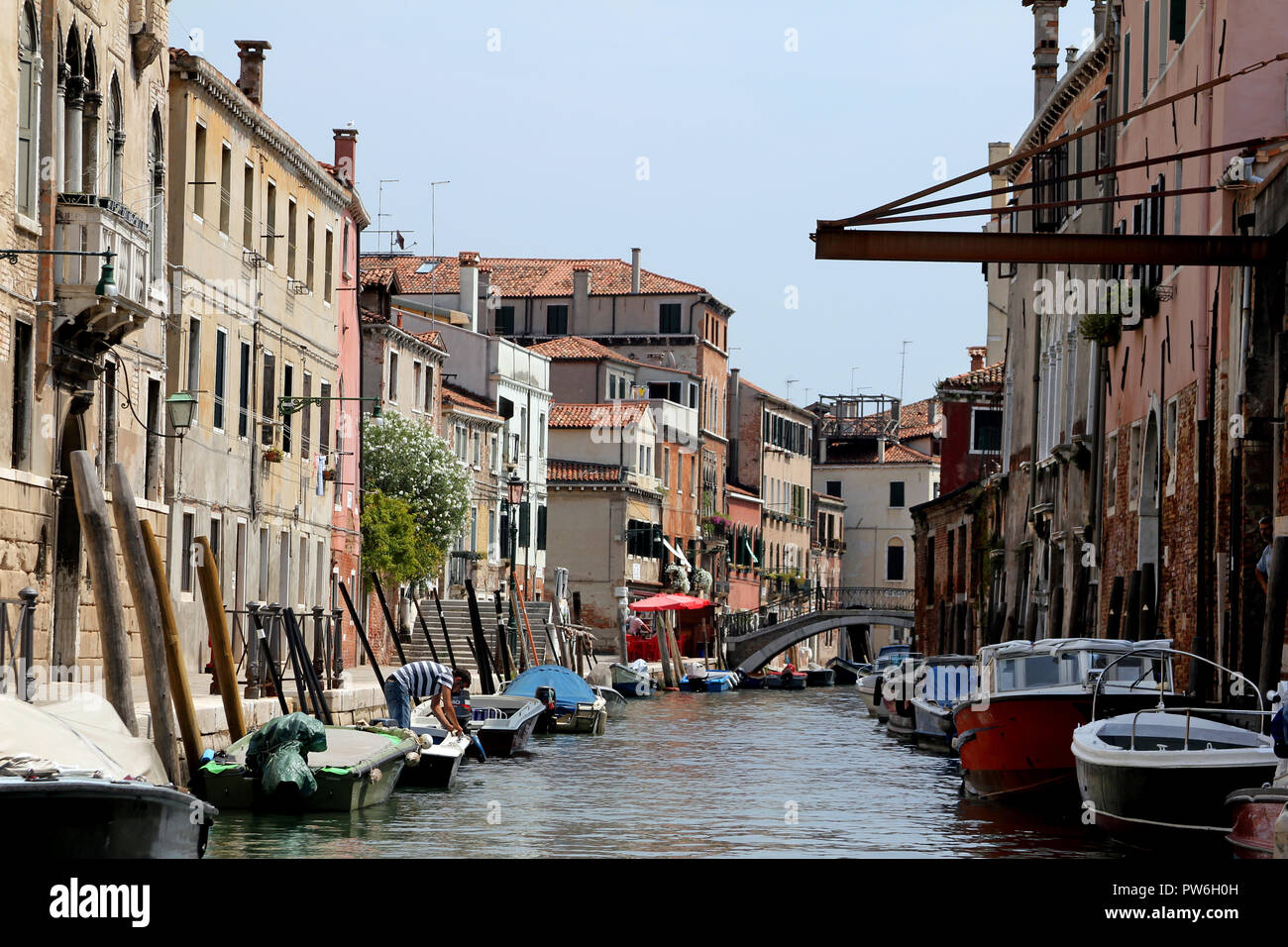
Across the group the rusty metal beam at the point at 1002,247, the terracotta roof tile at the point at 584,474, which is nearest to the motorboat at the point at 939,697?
the rusty metal beam at the point at 1002,247

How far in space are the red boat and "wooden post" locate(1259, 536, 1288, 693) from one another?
1.71m

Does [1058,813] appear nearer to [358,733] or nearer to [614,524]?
[358,733]

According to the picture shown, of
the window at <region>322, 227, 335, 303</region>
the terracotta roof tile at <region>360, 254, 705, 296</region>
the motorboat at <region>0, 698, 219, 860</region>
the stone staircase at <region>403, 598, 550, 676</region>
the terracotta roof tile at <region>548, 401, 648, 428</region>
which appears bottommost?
the stone staircase at <region>403, 598, 550, 676</region>

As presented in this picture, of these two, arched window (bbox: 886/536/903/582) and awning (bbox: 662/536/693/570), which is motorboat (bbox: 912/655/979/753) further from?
arched window (bbox: 886/536/903/582)

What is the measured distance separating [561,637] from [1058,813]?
28.0 metres

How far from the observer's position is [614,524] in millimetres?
65000

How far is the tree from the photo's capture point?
142ft

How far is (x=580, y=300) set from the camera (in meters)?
72.8

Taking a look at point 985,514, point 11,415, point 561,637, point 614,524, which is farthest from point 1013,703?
point 614,524

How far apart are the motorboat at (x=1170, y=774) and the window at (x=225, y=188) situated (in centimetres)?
1757

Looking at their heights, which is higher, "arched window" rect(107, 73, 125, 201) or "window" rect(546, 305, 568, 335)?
"window" rect(546, 305, 568, 335)

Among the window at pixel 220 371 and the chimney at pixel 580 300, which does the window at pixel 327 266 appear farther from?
the chimney at pixel 580 300

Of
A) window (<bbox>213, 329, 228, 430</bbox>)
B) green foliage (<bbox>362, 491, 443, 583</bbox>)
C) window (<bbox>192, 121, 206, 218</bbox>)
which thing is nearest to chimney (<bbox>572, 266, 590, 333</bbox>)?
green foliage (<bbox>362, 491, 443, 583</bbox>)

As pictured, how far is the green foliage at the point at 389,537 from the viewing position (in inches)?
1647
